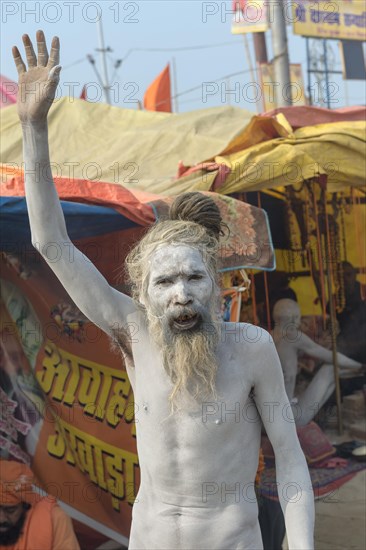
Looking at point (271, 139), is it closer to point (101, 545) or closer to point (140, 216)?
point (140, 216)

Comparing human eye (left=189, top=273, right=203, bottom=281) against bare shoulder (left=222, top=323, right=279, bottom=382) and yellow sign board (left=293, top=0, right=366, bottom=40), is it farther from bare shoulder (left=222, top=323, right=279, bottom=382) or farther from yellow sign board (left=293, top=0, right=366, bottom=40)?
yellow sign board (left=293, top=0, right=366, bottom=40)

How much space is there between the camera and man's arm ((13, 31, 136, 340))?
6.72 feet

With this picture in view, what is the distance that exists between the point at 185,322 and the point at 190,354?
0.09 meters

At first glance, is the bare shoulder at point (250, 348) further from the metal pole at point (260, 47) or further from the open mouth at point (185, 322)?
the metal pole at point (260, 47)

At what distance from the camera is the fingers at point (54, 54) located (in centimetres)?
206

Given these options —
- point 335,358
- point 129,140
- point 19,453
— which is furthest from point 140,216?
point 335,358

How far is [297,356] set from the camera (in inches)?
271

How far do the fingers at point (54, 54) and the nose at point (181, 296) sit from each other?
2.16ft

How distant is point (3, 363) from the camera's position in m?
4.54

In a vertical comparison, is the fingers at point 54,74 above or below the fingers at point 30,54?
below

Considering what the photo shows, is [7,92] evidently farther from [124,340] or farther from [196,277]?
[196,277]

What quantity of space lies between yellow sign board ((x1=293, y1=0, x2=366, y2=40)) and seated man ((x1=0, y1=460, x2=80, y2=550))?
960 cm

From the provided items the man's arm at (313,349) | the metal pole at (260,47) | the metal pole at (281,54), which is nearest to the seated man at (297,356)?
the man's arm at (313,349)

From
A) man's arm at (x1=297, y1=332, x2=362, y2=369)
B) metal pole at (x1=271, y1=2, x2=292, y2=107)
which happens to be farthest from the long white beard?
metal pole at (x1=271, y1=2, x2=292, y2=107)
